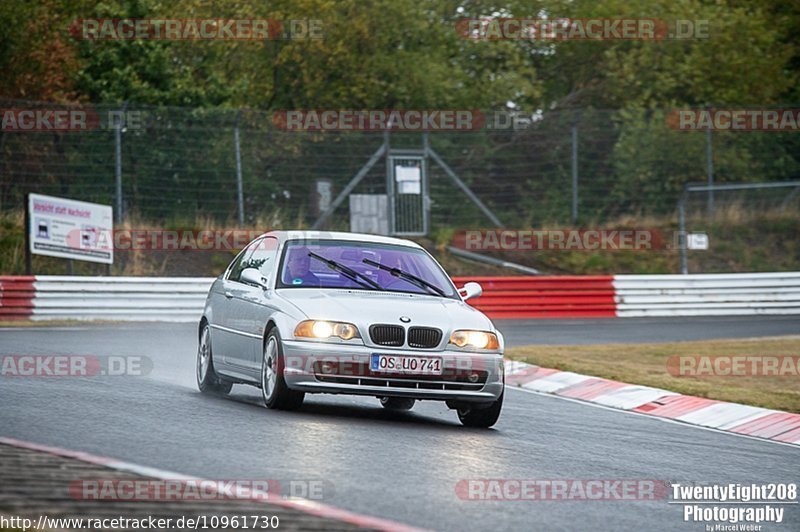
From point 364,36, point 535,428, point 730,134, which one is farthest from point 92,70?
point 535,428

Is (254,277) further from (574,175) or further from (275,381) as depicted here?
(574,175)

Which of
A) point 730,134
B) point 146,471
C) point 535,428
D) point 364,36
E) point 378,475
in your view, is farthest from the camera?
point 364,36

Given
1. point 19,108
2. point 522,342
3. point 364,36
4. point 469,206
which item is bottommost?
point 522,342

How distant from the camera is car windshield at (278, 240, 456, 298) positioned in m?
11.1

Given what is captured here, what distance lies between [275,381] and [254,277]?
1.22 meters

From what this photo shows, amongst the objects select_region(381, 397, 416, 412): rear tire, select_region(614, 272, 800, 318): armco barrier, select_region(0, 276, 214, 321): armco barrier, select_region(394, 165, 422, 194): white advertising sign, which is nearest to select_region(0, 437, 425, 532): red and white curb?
select_region(381, 397, 416, 412): rear tire

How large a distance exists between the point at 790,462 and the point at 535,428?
196cm

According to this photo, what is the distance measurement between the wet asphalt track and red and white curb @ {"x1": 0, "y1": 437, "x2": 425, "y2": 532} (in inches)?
7.4

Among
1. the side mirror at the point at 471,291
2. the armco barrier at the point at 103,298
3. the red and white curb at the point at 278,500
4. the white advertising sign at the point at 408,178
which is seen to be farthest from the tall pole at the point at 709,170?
the red and white curb at the point at 278,500

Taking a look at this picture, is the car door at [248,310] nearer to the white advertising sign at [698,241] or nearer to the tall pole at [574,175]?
the tall pole at [574,175]

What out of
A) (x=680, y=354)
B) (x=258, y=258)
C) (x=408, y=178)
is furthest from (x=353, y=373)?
(x=408, y=178)

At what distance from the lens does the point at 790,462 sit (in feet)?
33.0

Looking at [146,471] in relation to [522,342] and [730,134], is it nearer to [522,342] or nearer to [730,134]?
[522,342]

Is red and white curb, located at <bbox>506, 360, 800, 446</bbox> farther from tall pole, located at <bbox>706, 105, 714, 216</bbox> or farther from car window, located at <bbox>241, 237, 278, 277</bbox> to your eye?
tall pole, located at <bbox>706, 105, 714, 216</bbox>
